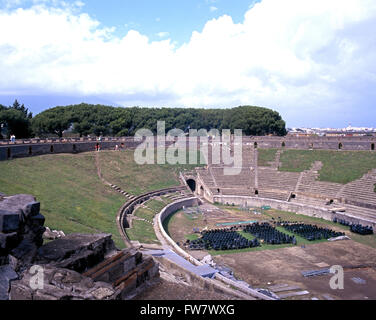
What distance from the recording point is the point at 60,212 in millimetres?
19891

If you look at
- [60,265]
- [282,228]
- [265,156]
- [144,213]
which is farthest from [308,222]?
[60,265]

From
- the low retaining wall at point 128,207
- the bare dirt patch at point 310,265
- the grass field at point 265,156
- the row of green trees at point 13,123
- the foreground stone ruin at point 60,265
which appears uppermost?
the row of green trees at point 13,123

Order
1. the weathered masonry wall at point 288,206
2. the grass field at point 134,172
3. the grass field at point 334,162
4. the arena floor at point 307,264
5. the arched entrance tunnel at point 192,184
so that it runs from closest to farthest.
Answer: the arena floor at point 307,264 → the weathered masonry wall at point 288,206 → the grass field at point 134,172 → the grass field at point 334,162 → the arched entrance tunnel at point 192,184

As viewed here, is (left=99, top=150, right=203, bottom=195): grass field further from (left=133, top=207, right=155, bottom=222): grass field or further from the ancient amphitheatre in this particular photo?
(left=133, top=207, right=155, bottom=222): grass field

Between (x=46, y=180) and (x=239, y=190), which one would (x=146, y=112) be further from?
(x=46, y=180)

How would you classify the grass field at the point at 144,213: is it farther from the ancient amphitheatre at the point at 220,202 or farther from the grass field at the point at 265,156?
the grass field at the point at 265,156

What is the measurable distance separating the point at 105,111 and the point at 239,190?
105 ft

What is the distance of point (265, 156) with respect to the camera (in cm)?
4541

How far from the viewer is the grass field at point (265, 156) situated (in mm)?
43425

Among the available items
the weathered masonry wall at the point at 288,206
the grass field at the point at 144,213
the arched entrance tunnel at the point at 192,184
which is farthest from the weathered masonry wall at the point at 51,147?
the weathered masonry wall at the point at 288,206

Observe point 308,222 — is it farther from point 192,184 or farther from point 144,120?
point 144,120

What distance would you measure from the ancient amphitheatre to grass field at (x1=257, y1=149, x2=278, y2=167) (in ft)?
0.44

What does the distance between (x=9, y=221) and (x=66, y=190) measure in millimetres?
16132

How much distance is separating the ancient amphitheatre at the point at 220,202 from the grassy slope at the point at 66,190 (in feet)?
0.34
